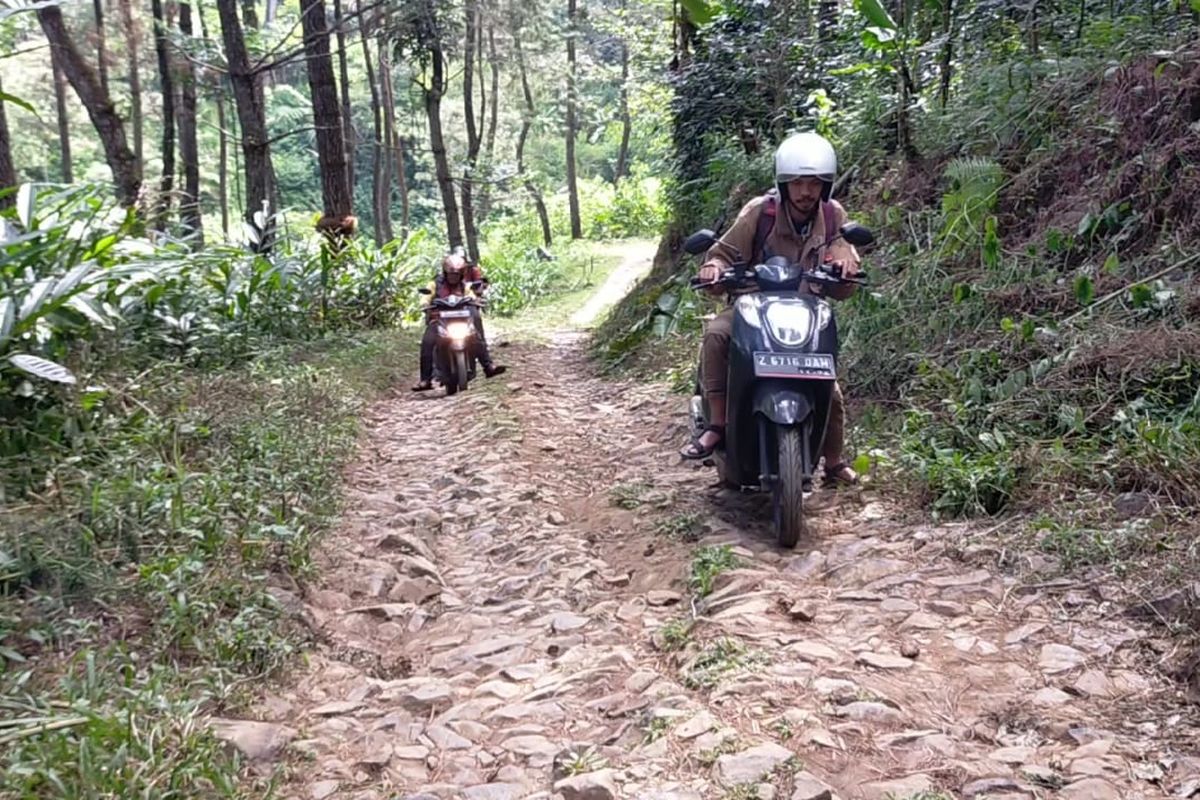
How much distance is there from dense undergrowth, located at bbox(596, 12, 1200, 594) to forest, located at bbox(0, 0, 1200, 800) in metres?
0.02

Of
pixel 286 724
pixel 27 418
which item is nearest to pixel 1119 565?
pixel 286 724

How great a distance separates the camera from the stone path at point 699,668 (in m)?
2.74

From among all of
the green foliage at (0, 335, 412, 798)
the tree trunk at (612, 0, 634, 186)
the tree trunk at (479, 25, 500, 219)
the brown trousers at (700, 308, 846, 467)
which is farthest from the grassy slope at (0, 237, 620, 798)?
the tree trunk at (612, 0, 634, 186)

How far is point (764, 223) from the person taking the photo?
5.38 meters

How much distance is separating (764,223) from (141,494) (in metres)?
3.32

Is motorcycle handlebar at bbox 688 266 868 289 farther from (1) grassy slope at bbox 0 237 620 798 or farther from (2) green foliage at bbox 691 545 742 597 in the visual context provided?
(1) grassy slope at bbox 0 237 620 798

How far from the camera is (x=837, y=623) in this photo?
384 cm

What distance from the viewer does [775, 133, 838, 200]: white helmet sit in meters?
4.95

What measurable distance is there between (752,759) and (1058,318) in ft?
13.9

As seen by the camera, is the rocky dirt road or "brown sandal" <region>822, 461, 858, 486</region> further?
"brown sandal" <region>822, 461, 858, 486</region>

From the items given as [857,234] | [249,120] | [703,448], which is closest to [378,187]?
[249,120]

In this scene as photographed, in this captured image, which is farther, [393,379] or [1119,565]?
[393,379]

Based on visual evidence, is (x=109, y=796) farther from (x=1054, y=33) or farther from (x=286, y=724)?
(x=1054, y=33)

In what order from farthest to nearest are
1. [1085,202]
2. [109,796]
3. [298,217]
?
[298,217] → [1085,202] → [109,796]
